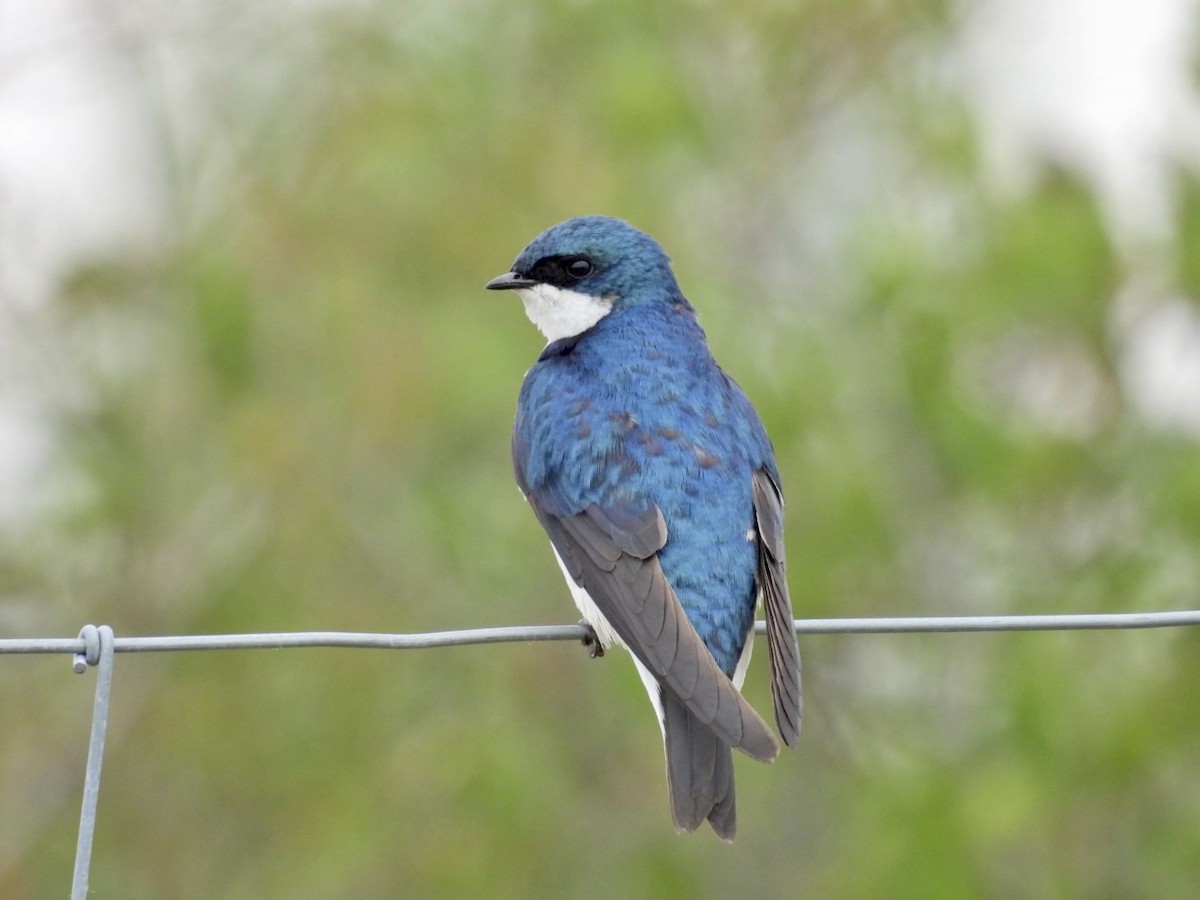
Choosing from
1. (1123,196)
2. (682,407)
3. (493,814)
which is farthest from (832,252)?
(682,407)

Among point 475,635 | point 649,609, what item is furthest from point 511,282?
point 475,635

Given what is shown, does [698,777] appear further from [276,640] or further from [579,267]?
[579,267]

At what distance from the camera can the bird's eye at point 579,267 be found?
14.3 feet

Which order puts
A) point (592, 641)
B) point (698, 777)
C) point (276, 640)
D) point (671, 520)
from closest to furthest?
1. point (276, 640)
2. point (698, 777)
3. point (671, 520)
4. point (592, 641)

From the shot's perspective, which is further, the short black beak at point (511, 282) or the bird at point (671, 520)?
the short black beak at point (511, 282)

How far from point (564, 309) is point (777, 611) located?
1.20 m

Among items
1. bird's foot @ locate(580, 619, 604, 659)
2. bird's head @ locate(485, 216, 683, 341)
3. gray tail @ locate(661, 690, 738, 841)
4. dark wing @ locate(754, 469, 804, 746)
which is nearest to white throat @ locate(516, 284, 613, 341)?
bird's head @ locate(485, 216, 683, 341)

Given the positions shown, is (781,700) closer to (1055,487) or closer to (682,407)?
(682,407)

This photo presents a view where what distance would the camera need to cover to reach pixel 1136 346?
545 cm

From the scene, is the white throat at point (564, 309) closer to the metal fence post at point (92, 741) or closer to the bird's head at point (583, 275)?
the bird's head at point (583, 275)

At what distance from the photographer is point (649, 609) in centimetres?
337

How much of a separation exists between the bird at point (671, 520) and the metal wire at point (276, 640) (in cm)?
25

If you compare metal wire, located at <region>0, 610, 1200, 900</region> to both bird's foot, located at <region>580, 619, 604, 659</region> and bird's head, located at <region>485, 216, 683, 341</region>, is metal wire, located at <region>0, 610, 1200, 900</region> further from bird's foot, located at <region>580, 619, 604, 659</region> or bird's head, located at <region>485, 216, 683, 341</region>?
bird's head, located at <region>485, 216, 683, 341</region>

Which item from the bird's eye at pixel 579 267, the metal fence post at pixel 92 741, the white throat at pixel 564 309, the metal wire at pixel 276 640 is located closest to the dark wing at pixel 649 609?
the metal wire at pixel 276 640
